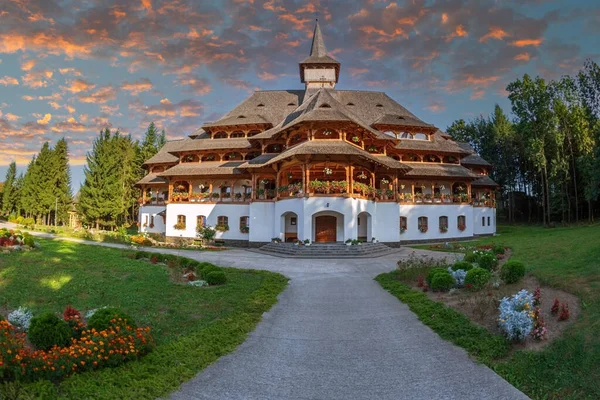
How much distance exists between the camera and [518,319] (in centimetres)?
646

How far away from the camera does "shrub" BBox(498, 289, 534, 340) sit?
639 cm

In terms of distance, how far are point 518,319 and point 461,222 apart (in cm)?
2859

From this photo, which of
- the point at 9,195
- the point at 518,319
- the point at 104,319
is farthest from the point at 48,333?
the point at 9,195

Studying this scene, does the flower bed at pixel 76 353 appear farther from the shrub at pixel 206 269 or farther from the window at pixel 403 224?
the window at pixel 403 224

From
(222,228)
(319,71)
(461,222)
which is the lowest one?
(222,228)

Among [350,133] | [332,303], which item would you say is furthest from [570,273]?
[350,133]

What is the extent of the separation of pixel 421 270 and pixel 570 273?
4.83m

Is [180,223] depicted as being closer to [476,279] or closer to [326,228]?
[326,228]

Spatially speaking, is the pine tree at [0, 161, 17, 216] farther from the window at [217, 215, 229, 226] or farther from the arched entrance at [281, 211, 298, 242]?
the arched entrance at [281, 211, 298, 242]

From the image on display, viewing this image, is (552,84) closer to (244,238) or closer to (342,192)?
(342,192)

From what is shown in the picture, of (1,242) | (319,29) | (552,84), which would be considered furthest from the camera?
(319,29)

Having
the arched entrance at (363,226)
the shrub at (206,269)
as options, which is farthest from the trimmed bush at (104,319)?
the arched entrance at (363,226)

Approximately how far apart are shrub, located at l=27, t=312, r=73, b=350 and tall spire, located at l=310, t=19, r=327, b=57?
4008 cm

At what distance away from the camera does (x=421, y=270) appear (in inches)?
543
